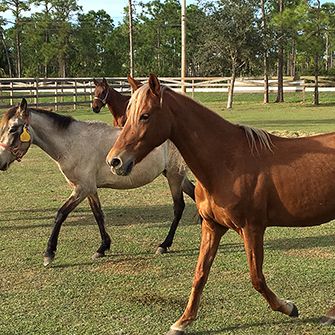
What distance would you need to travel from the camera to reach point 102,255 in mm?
5793

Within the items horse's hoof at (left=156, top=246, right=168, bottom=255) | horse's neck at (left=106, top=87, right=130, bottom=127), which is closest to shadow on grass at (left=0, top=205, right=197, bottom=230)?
horse's hoof at (left=156, top=246, right=168, bottom=255)

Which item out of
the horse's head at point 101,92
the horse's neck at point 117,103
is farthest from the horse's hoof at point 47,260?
the horse's head at point 101,92

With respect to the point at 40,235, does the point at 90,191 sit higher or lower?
higher

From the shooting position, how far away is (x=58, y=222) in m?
5.66

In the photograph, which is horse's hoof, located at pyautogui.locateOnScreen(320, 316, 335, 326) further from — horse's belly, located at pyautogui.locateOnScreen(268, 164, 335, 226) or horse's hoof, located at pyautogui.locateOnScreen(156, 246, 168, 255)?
horse's hoof, located at pyautogui.locateOnScreen(156, 246, 168, 255)

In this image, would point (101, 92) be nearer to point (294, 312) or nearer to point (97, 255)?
point (97, 255)

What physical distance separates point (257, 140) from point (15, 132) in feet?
10.1

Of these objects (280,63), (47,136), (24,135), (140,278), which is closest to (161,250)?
(140,278)

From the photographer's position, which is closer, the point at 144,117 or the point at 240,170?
the point at 144,117

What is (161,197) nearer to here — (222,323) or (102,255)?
(102,255)

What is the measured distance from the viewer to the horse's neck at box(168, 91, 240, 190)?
12.1ft

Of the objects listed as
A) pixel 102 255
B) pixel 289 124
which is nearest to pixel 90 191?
pixel 102 255

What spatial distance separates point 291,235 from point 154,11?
52778 millimetres

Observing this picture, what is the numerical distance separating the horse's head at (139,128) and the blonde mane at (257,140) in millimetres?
725
